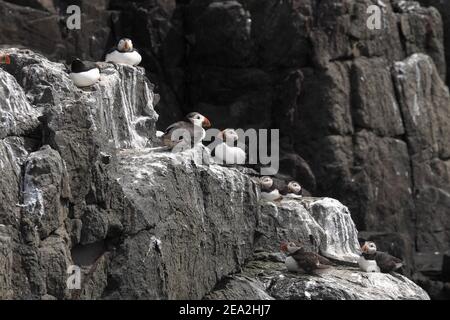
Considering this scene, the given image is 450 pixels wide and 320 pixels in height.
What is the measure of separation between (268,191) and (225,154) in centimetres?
93

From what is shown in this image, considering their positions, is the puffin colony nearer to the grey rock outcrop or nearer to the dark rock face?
the grey rock outcrop

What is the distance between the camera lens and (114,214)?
14289mm

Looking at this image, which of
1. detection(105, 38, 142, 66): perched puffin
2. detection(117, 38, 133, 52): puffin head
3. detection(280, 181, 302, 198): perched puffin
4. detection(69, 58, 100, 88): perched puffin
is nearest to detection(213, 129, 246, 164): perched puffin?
detection(280, 181, 302, 198): perched puffin

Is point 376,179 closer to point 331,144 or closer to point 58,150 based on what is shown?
point 331,144

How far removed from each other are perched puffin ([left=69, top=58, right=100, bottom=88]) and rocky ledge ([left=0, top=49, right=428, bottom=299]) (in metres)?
0.14

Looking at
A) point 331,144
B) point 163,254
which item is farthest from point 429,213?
point 163,254

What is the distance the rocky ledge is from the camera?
43.8ft

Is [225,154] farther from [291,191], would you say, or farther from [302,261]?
[302,261]

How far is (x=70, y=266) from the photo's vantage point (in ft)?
44.6

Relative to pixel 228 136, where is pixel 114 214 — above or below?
below

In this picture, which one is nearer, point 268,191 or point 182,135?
point 182,135

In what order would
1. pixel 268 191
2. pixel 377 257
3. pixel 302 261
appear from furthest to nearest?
pixel 268 191 → pixel 377 257 → pixel 302 261

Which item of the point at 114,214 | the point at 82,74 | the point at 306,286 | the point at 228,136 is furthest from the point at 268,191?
the point at 114,214

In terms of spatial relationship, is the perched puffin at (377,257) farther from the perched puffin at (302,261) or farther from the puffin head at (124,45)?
the puffin head at (124,45)
